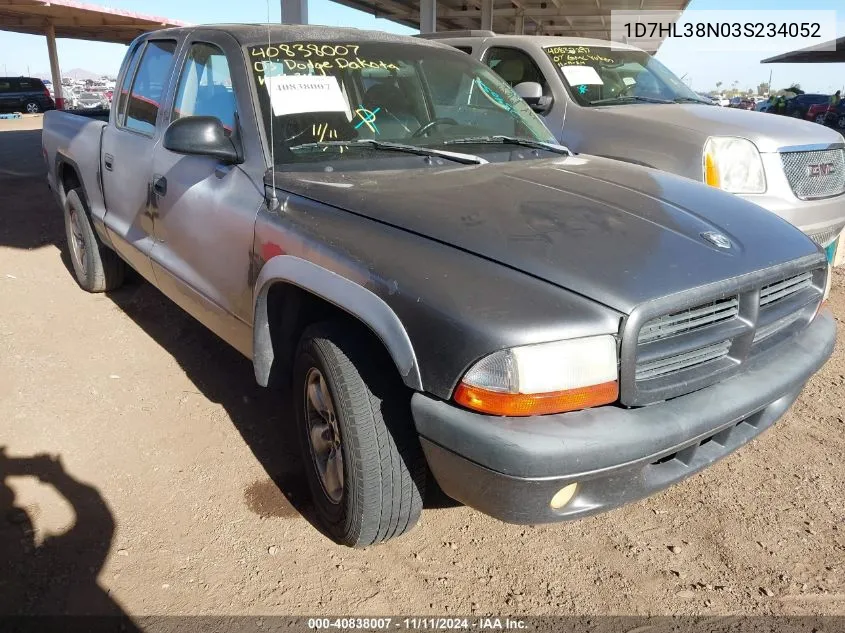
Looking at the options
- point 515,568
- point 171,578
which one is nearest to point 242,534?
point 171,578

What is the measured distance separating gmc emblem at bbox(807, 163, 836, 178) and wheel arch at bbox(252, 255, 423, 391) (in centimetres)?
409

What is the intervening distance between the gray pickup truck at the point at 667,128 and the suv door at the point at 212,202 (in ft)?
9.42

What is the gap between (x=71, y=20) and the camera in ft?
92.8

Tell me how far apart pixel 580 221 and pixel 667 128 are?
3075 millimetres

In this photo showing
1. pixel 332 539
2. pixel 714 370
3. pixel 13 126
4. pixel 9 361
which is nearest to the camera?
pixel 714 370

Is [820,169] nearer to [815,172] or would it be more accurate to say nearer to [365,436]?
→ [815,172]

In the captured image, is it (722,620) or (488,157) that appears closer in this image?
(722,620)

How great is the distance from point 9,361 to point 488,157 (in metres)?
3.14

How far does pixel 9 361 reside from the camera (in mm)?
4094

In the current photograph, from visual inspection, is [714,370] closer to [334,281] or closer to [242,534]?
[334,281]

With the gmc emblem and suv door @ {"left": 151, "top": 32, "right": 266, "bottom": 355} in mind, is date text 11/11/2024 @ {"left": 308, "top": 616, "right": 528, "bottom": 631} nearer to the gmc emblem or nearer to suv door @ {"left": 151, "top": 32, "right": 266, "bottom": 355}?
suv door @ {"left": 151, "top": 32, "right": 266, "bottom": 355}

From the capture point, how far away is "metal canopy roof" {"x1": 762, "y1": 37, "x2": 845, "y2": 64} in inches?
1153

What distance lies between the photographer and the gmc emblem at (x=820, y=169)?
16.1ft

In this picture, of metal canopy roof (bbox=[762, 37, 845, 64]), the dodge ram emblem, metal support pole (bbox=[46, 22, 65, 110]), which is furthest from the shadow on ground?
metal canopy roof (bbox=[762, 37, 845, 64])
